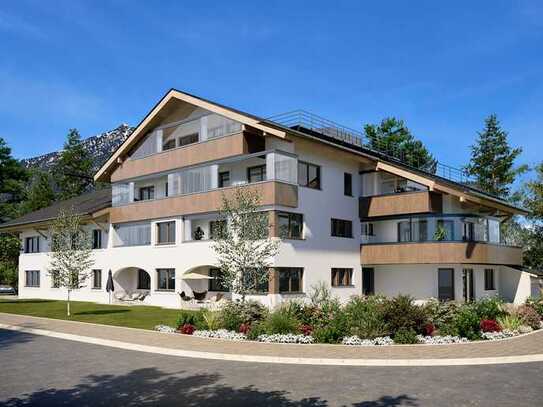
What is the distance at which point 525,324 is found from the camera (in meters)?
20.6

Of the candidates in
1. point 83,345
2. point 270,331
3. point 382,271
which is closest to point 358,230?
point 382,271

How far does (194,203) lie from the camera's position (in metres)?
33.4

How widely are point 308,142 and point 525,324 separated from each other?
15450mm

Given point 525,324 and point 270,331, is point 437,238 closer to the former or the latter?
point 525,324

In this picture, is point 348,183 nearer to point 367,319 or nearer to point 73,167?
point 367,319

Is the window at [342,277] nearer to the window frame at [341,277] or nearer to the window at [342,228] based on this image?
the window frame at [341,277]

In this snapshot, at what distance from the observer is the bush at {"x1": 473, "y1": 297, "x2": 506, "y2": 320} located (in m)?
19.5

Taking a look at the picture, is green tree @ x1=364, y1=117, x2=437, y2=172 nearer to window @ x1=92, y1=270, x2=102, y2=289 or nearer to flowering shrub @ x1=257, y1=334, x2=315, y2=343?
window @ x1=92, y1=270, x2=102, y2=289

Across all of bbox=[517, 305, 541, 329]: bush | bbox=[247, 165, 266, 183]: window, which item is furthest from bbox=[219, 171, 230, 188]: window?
bbox=[517, 305, 541, 329]: bush

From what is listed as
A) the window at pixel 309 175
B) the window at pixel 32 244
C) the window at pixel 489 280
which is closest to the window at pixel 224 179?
the window at pixel 309 175

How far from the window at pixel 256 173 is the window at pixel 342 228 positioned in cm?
523

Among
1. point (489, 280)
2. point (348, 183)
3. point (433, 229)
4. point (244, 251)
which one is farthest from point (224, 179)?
point (489, 280)

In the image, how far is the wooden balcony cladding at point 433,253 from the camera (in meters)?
Answer: 31.6

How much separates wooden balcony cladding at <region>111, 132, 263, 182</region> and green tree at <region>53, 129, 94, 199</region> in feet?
150
